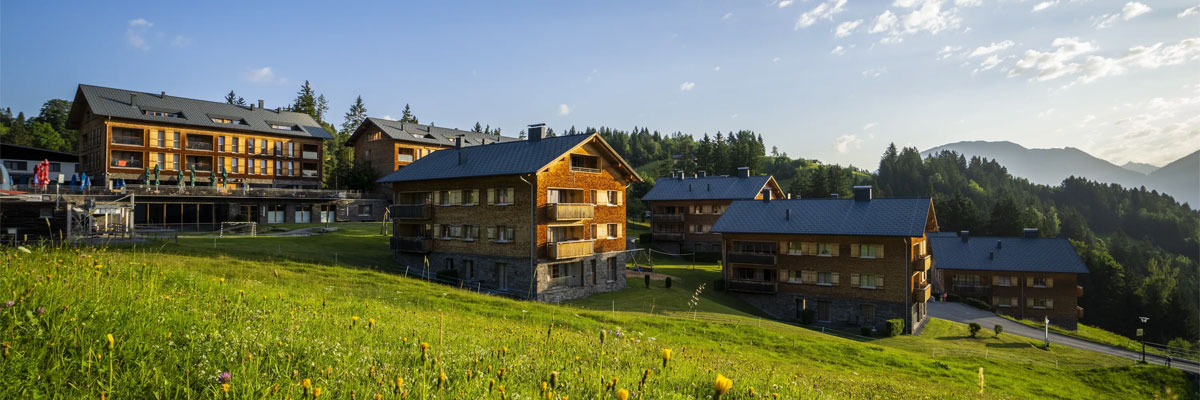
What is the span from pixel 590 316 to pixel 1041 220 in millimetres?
115038

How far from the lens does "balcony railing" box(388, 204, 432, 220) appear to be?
41.9 meters

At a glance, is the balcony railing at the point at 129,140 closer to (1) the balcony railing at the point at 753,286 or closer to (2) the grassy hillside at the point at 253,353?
(1) the balcony railing at the point at 753,286

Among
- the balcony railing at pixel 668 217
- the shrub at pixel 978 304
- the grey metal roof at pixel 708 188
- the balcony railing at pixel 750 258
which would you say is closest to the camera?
the balcony railing at pixel 750 258

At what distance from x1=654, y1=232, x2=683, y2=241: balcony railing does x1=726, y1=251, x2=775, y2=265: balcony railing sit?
883 inches

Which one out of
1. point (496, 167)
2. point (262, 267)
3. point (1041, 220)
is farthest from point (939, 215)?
point (262, 267)

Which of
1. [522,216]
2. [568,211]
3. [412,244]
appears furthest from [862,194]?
[412,244]

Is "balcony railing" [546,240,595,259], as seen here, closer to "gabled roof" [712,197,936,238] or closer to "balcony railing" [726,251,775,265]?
"balcony railing" [726,251,775,265]

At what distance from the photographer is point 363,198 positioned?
237ft

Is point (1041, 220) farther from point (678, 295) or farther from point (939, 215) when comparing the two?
point (678, 295)

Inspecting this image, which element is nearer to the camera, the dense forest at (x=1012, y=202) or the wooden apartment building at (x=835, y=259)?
the wooden apartment building at (x=835, y=259)

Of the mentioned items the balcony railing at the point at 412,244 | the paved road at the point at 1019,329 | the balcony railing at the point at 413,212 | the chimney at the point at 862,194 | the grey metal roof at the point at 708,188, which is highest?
the grey metal roof at the point at 708,188

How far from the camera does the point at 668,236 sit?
240ft

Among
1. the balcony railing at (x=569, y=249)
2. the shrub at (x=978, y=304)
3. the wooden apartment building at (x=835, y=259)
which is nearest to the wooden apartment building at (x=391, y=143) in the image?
the balcony railing at (x=569, y=249)

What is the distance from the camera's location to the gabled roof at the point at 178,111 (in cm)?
6141
